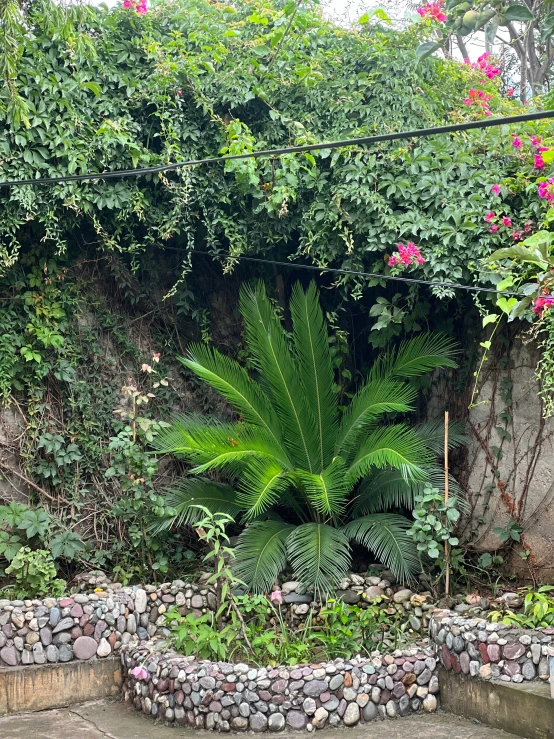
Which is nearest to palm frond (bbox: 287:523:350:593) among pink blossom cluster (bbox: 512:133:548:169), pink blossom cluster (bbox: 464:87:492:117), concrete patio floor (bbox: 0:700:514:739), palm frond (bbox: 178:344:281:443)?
palm frond (bbox: 178:344:281:443)

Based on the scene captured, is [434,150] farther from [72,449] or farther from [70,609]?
[70,609]

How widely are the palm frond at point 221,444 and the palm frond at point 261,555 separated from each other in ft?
1.54

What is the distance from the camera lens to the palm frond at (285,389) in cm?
534

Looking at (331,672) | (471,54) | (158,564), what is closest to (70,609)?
(158,564)

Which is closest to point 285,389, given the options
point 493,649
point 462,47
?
point 493,649

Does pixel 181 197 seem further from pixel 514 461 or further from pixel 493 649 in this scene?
pixel 493 649

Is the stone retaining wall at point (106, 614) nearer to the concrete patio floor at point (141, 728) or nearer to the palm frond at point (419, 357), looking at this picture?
the concrete patio floor at point (141, 728)

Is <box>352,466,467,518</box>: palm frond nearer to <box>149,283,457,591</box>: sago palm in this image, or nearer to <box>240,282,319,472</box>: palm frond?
<box>149,283,457,591</box>: sago palm

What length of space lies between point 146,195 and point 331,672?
3.50 m

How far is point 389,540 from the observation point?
16.0 feet

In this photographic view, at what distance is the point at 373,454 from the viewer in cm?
495

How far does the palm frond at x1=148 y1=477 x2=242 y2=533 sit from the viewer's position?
16.9 feet

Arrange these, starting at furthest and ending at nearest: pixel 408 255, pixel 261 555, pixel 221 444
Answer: pixel 221 444, pixel 408 255, pixel 261 555

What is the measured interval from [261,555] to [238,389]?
125 centimetres
